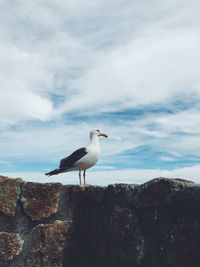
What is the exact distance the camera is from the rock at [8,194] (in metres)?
4.73

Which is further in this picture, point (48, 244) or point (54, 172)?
point (54, 172)

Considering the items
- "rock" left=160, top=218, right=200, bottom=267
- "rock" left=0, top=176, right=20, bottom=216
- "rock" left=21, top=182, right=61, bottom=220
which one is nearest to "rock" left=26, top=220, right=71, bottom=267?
"rock" left=21, top=182, right=61, bottom=220

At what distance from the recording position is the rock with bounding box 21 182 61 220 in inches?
188

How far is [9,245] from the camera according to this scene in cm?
473

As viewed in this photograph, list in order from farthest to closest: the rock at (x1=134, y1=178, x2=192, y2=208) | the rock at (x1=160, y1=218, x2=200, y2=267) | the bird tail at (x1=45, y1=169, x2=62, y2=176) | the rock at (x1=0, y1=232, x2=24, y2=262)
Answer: the bird tail at (x1=45, y1=169, x2=62, y2=176)
the rock at (x1=0, y1=232, x2=24, y2=262)
the rock at (x1=134, y1=178, x2=192, y2=208)
the rock at (x1=160, y1=218, x2=200, y2=267)

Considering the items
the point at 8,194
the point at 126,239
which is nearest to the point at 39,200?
the point at 8,194

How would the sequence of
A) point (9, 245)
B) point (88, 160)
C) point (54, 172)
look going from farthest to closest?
point (54, 172) → point (88, 160) → point (9, 245)

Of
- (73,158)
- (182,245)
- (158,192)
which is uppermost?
(73,158)

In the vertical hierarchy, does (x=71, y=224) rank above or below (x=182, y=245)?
above

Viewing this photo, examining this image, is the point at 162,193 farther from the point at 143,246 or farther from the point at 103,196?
the point at 103,196

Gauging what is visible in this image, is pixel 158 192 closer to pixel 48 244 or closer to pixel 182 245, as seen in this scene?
pixel 182 245

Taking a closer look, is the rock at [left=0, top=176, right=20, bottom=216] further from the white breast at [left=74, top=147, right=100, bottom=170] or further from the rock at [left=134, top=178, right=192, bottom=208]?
the white breast at [left=74, top=147, right=100, bottom=170]

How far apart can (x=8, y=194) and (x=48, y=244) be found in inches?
23.0

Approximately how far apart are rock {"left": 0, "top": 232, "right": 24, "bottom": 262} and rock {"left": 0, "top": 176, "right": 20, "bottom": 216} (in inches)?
7.8
